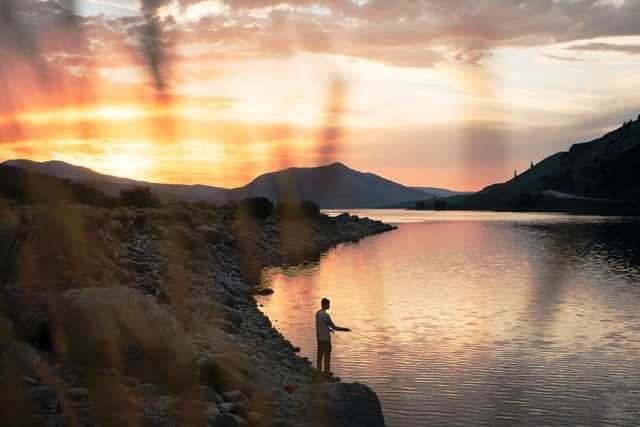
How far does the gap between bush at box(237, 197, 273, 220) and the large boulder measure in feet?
241

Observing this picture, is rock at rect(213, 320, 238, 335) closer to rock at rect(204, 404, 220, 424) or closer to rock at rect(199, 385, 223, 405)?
rock at rect(199, 385, 223, 405)

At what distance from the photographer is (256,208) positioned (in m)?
91.6

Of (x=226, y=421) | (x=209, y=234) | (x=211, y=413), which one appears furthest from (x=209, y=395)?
(x=209, y=234)

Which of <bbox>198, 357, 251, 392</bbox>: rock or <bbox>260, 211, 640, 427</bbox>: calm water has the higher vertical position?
<bbox>198, 357, 251, 392</bbox>: rock

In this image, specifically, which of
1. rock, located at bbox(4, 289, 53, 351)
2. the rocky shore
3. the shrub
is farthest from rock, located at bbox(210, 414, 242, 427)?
the shrub

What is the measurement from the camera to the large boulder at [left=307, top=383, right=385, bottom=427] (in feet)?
44.9

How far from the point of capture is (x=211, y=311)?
2277cm

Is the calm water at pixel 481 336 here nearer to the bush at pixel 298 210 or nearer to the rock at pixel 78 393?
the rock at pixel 78 393

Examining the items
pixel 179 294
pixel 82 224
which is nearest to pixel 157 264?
pixel 179 294

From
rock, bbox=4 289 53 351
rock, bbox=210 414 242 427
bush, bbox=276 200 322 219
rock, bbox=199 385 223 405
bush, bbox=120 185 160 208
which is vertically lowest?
rock, bbox=210 414 242 427

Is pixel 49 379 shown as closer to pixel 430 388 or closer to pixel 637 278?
pixel 430 388

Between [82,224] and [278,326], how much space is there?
9373 millimetres

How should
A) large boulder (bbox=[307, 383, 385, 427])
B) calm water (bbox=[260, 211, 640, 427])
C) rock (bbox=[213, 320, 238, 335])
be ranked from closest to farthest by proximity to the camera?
1. large boulder (bbox=[307, 383, 385, 427])
2. calm water (bbox=[260, 211, 640, 427])
3. rock (bbox=[213, 320, 238, 335])

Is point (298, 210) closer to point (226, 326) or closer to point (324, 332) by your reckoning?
point (226, 326)
